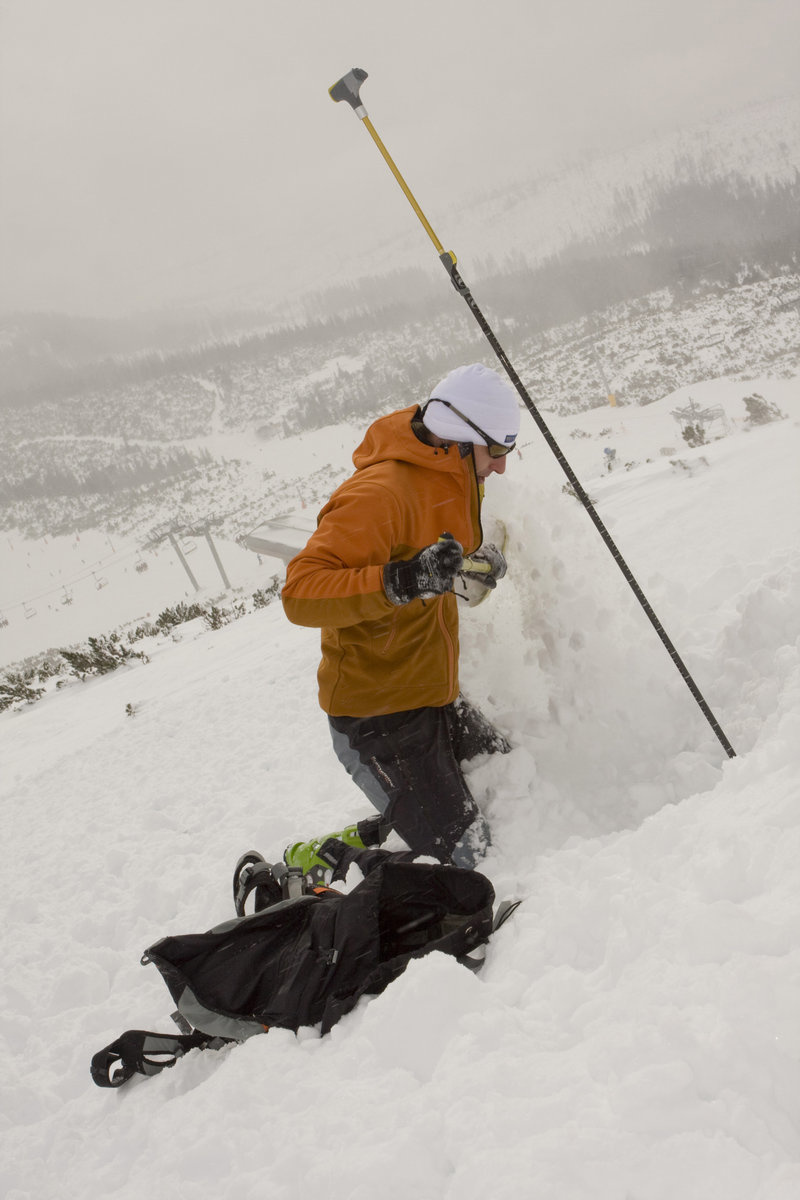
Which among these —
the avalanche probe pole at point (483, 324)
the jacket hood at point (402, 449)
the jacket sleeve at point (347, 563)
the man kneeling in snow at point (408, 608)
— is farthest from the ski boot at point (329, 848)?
the jacket hood at point (402, 449)

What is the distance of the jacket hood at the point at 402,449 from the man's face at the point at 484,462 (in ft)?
0.37

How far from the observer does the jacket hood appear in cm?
252

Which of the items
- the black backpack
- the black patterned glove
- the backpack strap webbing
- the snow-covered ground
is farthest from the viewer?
the black patterned glove

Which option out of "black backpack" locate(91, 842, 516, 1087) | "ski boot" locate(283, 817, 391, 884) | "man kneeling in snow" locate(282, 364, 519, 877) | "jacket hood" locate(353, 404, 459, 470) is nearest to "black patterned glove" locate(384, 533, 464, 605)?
"man kneeling in snow" locate(282, 364, 519, 877)

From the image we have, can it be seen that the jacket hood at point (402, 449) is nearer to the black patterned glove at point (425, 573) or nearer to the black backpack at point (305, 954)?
the black patterned glove at point (425, 573)

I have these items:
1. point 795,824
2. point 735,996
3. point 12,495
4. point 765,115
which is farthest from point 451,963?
point 765,115

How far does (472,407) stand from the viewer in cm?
247

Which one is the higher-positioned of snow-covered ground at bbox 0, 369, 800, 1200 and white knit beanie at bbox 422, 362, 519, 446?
white knit beanie at bbox 422, 362, 519, 446

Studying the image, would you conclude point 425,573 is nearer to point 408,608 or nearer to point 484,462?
point 408,608

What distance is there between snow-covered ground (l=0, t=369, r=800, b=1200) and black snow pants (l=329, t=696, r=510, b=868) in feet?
0.57

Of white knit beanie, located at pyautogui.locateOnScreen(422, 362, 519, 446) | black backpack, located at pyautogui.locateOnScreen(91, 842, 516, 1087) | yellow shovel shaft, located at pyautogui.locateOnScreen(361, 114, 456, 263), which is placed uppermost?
yellow shovel shaft, located at pyautogui.locateOnScreen(361, 114, 456, 263)

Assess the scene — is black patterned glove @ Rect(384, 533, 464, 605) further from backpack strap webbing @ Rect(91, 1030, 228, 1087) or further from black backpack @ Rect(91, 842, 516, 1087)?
backpack strap webbing @ Rect(91, 1030, 228, 1087)

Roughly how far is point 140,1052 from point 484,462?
2.46m

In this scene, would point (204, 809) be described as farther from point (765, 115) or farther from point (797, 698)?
point (765, 115)
